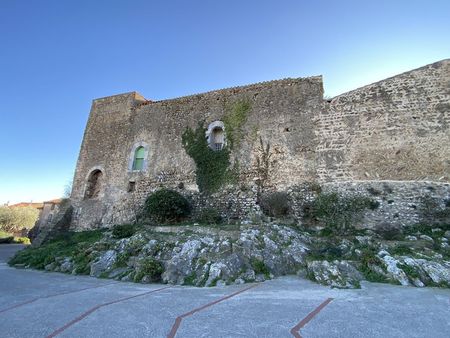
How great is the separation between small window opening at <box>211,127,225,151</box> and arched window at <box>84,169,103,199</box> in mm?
8225

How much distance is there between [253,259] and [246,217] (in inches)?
200

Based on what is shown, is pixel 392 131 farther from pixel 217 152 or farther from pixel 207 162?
pixel 207 162

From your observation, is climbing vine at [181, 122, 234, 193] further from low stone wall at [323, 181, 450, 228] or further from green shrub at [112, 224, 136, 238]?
low stone wall at [323, 181, 450, 228]

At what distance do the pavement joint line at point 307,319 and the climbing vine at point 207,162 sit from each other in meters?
9.58

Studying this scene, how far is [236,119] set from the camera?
49.3 feet

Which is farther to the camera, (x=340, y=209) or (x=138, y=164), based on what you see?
(x=138, y=164)

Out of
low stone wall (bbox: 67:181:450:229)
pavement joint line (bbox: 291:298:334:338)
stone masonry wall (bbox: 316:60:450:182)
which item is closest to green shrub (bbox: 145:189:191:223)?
low stone wall (bbox: 67:181:450:229)

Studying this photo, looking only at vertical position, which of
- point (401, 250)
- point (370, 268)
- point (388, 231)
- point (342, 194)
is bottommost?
point (370, 268)

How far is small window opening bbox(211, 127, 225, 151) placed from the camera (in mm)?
15283

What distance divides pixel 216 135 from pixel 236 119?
5.05ft

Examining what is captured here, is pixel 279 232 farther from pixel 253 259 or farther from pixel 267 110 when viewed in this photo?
pixel 267 110

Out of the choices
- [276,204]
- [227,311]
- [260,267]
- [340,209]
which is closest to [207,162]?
[276,204]

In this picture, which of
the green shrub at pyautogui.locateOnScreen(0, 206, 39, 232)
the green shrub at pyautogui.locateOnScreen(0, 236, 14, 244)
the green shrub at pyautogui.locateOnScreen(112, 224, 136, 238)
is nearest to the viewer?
the green shrub at pyautogui.locateOnScreen(112, 224, 136, 238)

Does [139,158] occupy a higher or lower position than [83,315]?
higher
